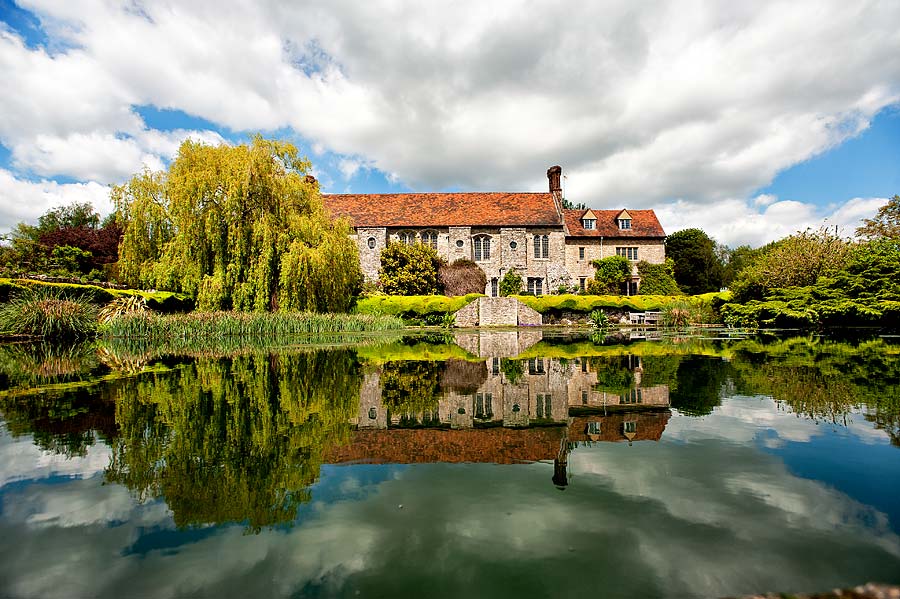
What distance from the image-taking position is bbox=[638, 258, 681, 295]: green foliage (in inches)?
1566

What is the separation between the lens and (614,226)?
42781 mm

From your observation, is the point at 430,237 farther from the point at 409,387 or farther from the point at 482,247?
the point at 409,387

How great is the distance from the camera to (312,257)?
21438 millimetres

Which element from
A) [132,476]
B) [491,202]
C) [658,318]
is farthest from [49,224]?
[132,476]

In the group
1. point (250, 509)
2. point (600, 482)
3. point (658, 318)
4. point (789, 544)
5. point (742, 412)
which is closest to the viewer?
point (789, 544)

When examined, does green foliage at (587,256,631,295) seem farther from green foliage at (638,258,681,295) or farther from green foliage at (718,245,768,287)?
green foliage at (718,245,768,287)

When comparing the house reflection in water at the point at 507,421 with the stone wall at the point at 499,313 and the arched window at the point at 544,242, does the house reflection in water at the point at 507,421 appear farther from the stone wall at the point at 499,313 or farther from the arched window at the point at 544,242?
the arched window at the point at 544,242

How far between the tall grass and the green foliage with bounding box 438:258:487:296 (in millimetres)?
15576

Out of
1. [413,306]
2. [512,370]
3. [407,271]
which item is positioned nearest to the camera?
[512,370]

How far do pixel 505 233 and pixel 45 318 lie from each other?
3051cm

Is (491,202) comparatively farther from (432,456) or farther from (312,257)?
(432,456)

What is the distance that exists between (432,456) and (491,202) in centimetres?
3994

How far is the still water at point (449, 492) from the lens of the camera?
2.04 meters

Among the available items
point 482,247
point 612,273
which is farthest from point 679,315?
point 482,247
